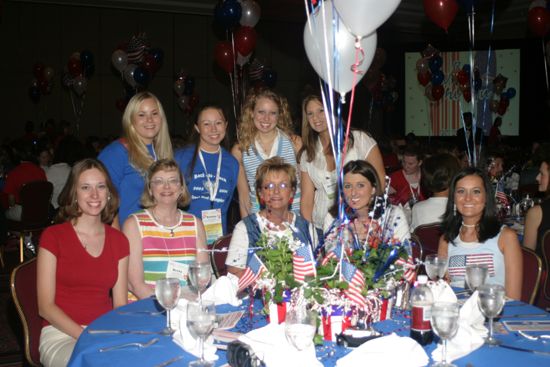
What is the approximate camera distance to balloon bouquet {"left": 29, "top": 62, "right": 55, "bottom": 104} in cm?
1262

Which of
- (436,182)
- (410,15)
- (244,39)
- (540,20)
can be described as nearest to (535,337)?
(436,182)

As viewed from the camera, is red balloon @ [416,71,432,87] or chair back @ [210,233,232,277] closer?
chair back @ [210,233,232,277]

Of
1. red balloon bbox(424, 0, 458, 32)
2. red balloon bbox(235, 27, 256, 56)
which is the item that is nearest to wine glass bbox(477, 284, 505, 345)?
red balloon bbox(424, 0, 458, 32)

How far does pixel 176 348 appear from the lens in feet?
7.16

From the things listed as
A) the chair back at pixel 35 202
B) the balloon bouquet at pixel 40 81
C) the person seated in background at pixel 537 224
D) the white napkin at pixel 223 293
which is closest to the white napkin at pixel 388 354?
the white napkin at pixel 223 293

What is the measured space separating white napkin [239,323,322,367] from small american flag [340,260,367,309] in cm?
28

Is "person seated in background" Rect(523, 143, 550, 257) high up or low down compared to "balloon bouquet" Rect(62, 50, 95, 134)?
down

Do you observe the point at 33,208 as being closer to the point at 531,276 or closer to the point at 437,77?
the point at 531,276

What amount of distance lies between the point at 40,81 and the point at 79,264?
1059 centimetres

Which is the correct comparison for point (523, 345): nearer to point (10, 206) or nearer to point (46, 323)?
point (46, 323)

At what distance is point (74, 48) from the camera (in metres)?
13.3

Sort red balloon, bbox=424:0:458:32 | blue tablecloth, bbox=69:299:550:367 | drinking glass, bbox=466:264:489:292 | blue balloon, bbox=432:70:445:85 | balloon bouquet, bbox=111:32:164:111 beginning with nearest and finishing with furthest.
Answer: blue tablecloth, bbox=69:299:550:367 < drinking glass, bbox=466:264:489:292 < red balloon, bbox=424:0:458:32 < balloon bouquet, bbox=111:32:164:111 < blue balloon, bbox=432:70:445:85

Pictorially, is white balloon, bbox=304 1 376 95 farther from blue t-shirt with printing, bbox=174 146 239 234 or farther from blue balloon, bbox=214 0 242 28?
blue balloon, bbox=214 0 242 28

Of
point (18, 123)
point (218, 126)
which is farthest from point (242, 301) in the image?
point (18, 123)
